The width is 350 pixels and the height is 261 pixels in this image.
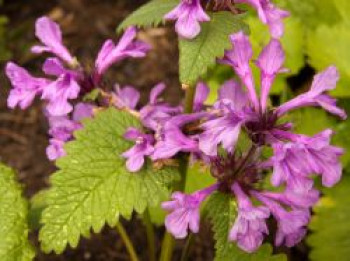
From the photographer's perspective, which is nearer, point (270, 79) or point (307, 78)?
point (270, 79)

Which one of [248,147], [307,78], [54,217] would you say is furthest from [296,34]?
[54,217]

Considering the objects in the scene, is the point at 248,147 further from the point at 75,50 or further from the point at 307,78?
the point at 75,50

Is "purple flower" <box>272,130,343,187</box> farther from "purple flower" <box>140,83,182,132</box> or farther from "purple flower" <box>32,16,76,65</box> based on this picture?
"purple flower" <box>32,16,76,65</box>

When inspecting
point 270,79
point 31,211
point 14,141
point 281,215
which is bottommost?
Answer: point 14,141

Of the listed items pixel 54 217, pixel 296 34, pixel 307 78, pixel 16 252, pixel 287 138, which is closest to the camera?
pixel 287 138

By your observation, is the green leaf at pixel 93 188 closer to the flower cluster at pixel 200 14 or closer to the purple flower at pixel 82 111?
the purple flower at pixel 82 111

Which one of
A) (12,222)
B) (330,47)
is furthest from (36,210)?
(330,47)

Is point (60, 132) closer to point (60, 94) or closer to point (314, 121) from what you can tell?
point (60, 94)
